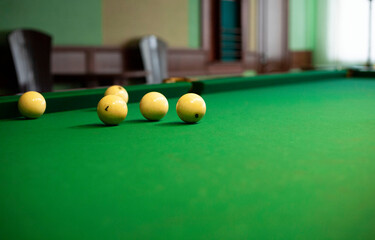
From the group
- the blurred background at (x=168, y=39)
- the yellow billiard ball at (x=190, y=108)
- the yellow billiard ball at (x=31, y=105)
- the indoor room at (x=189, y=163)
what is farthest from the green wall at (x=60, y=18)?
the yellow billiard ball at (x=190, y=108)

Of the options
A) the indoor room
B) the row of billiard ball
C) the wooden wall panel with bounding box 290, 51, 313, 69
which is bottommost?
the wooden wall panel with bounding box 290, 51, 313, 69

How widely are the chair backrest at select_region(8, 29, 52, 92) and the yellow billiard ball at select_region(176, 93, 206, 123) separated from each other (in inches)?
113

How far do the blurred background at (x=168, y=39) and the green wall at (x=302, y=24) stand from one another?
0.07ft

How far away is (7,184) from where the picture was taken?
0.78 meters

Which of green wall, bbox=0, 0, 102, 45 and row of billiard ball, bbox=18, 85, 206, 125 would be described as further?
green wall, bbox=0, 0, 102, 45

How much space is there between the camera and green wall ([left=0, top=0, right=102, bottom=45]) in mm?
4266

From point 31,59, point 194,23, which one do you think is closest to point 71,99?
point 31,59

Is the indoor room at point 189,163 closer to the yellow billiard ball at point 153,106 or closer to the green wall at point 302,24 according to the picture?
the yellow billiard ball at point 153,106

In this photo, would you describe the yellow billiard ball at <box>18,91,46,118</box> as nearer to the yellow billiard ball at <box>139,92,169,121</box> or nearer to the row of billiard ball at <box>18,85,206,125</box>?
the row of billiard ball at <box>18,85,206,125</box>

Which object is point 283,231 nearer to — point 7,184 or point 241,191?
point 241,191

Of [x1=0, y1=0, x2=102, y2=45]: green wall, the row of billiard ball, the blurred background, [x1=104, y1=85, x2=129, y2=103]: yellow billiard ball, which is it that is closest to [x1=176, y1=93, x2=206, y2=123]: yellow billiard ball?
the row of billiard ball

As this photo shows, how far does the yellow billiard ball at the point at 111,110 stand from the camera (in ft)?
4.76

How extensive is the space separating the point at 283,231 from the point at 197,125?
945mm

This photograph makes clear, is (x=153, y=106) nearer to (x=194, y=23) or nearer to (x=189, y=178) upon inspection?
(x=189, y=178)
